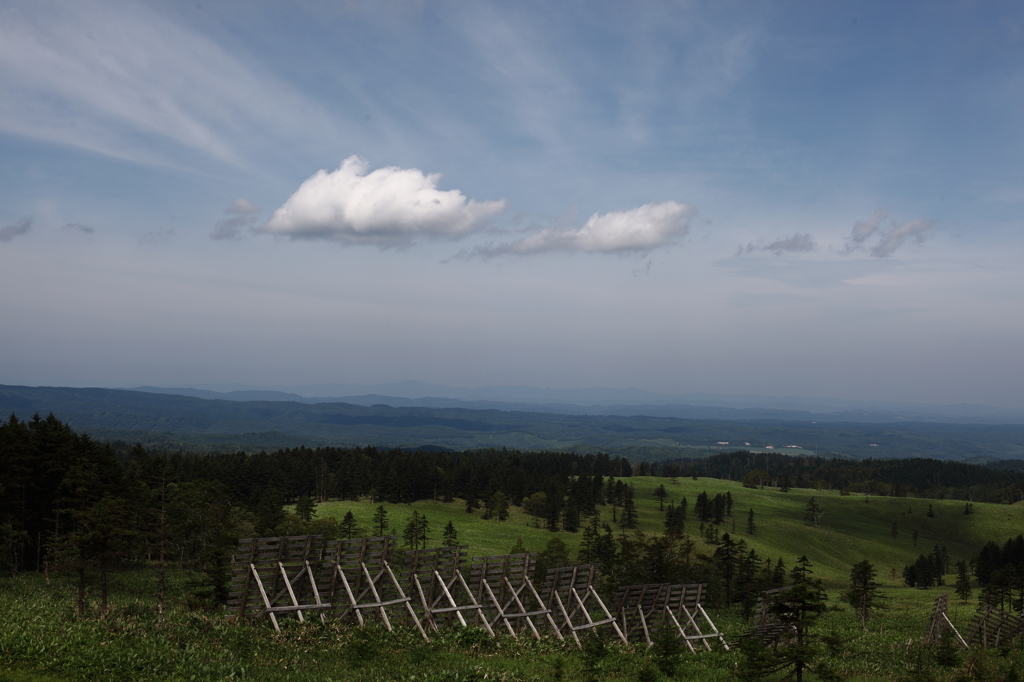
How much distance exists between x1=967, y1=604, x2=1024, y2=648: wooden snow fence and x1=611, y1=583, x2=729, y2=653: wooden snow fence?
15.9 meters

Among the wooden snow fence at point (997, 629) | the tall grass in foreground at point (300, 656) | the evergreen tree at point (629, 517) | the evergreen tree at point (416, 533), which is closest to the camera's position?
the tall grass in foreground at point (300, 656)

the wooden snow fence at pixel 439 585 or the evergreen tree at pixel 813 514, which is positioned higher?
the wooden snow fence at pixel 439 585

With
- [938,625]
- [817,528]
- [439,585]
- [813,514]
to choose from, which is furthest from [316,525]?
[813,514]

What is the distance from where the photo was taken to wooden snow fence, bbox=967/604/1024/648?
1364 inches

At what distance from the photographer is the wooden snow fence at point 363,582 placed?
77.2ft

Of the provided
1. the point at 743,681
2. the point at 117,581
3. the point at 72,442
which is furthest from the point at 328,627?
the point at 72,442

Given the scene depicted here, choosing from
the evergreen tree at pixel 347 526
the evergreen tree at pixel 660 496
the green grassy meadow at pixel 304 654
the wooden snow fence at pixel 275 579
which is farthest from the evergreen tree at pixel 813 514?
the wooden snow fence at pixel 275 579

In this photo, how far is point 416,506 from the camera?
130m

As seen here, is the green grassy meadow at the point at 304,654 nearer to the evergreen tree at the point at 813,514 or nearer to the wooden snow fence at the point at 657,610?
the wooden snow fence at the point at 657,610

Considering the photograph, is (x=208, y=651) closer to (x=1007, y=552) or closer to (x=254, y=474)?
(x=254, y=474)

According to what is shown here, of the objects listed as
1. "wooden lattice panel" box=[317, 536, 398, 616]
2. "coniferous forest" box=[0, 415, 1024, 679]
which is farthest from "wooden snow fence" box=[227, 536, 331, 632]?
"coniferous forest" box=[0, 415, 1024, 679]

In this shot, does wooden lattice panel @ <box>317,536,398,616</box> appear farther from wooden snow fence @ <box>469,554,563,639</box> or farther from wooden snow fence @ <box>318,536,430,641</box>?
wooden snow fence @ <box>469,554,563,639</box>

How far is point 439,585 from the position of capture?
26047 mm

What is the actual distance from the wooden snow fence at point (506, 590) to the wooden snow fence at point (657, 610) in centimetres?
456
